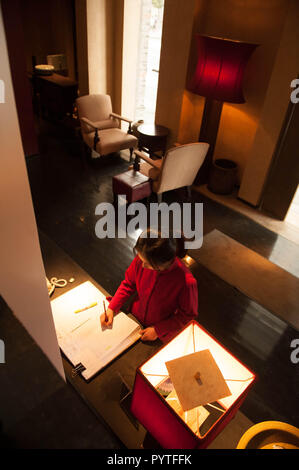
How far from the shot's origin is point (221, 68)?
10.9 ft

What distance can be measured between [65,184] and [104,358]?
10.9 ft

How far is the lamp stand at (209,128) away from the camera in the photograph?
157 inches

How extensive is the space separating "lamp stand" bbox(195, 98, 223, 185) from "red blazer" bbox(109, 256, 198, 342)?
3.08m

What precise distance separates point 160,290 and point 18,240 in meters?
1.03

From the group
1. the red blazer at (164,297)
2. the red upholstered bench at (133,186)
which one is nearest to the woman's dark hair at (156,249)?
the red blazer at (164,297)

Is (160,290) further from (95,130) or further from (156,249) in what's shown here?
(95,130)

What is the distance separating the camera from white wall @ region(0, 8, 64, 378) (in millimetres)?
425

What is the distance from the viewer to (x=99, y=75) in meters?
5.20

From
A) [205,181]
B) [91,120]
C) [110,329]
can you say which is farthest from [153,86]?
[110,329]

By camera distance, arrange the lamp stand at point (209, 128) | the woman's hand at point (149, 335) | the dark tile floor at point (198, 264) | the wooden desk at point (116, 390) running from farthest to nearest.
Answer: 1. the lamp stand at point (209, 128)
2. the dark tile floor at point (198, 264)
3. the woman's hand at point (149, 335)
4. the wooden desk at point (116, 390)
